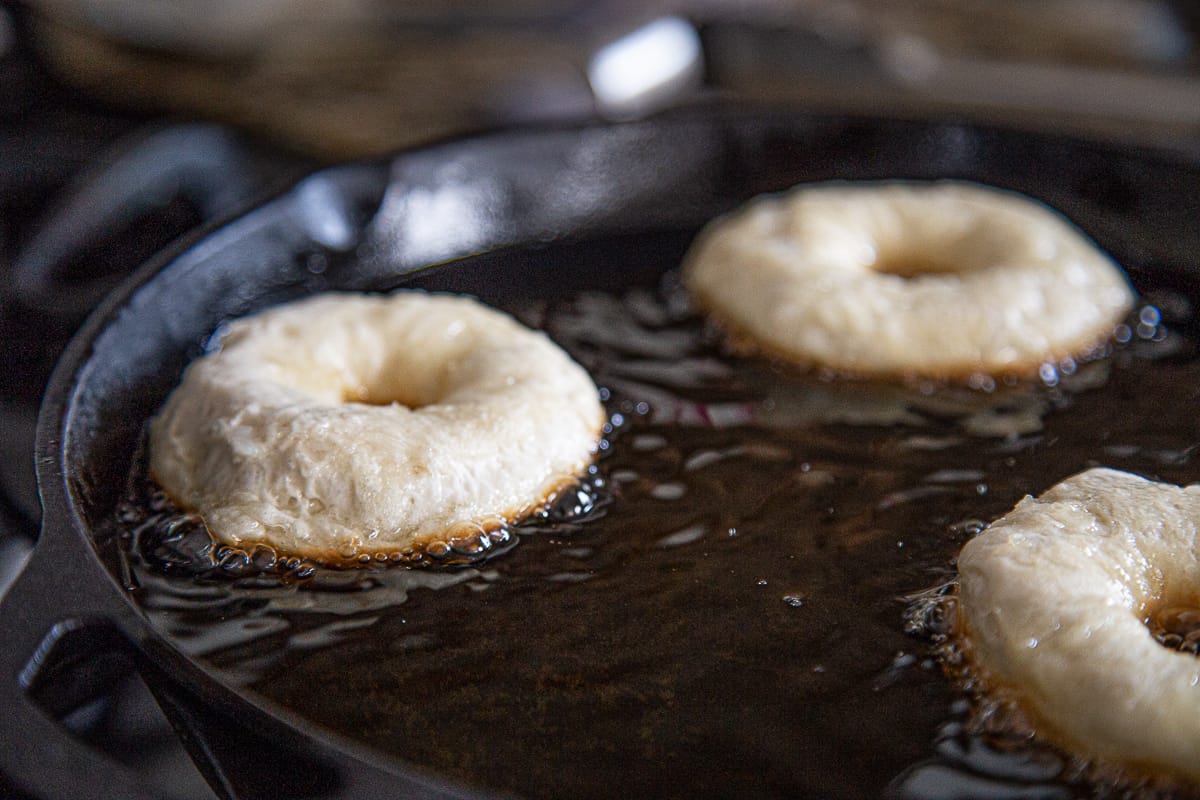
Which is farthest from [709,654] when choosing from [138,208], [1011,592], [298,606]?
[138,208]

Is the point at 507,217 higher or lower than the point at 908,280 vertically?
higher

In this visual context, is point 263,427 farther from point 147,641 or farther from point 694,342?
point 694,342

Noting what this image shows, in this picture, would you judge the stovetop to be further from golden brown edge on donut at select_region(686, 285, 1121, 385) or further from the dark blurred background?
golden brown edge on donut at select_region(686, 285, 1121, 385)

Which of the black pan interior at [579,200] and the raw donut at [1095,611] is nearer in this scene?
the raw donut at [1095,611]

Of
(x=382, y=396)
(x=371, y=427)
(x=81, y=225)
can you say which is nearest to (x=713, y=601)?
(x=371, y=427)

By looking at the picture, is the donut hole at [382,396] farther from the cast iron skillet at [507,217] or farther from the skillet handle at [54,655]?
the skillet handle at [54,655]

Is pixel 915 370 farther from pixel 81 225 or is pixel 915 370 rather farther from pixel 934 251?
pixel 81 225

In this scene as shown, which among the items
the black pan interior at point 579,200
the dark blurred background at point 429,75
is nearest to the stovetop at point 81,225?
the dark blurred background at point 429,75
